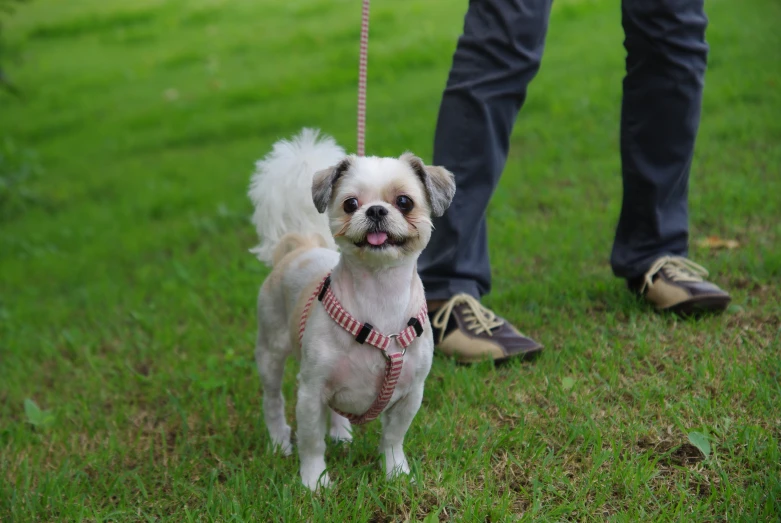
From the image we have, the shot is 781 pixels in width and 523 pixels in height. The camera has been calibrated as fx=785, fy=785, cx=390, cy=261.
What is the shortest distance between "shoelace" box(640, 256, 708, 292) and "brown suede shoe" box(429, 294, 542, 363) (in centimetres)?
73

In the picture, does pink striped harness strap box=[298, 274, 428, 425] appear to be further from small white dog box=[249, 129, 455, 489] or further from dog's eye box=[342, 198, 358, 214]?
dog's eye box=[342, 198, 358, 214]

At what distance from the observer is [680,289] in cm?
356

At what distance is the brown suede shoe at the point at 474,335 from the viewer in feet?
11.1

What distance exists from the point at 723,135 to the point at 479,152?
3.78 meters

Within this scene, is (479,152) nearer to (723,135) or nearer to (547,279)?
(547,279)

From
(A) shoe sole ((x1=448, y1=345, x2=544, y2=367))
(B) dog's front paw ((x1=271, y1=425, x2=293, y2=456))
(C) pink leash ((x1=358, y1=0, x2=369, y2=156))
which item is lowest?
(B) dog's front paw ((x1=271, y1=425, x2=293, y2=456))

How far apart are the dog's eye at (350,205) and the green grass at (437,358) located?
889 mm

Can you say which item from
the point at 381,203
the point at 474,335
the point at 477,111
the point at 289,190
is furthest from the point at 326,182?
the point at 474,335

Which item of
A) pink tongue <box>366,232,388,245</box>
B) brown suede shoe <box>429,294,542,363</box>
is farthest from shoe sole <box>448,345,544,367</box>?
pink tongue <box>366,232,388,245</box>

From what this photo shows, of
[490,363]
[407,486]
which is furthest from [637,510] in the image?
[490,363]

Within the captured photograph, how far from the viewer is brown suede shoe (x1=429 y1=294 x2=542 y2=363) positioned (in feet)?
11.1

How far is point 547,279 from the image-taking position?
4266 millimetres

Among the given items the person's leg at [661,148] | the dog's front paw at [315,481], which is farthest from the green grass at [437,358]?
the person's leg at [661,148]

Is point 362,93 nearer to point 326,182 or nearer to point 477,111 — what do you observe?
point 477,111
